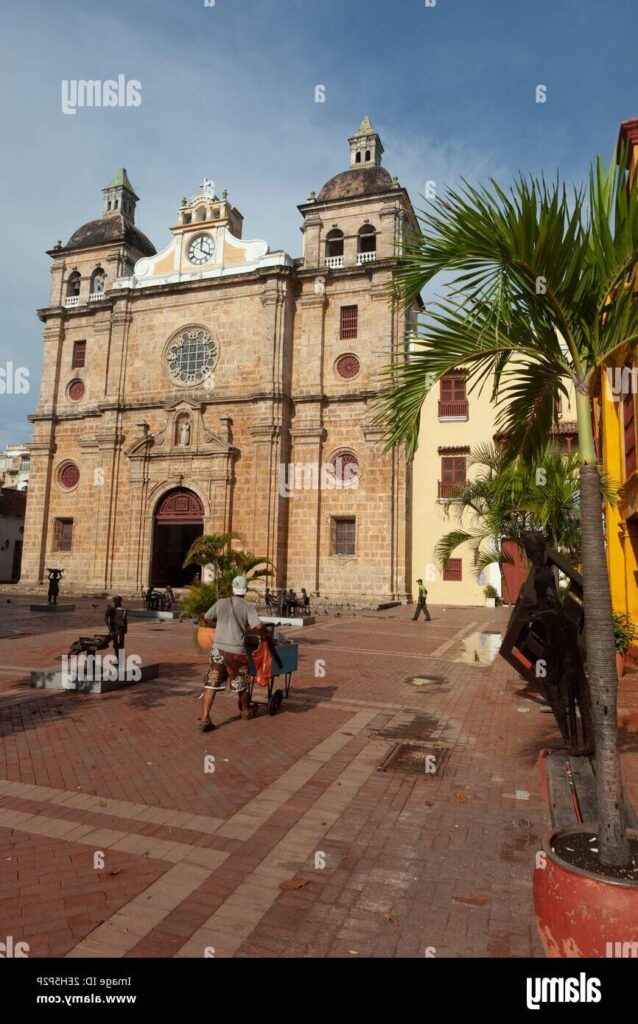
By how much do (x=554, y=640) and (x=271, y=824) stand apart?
2.91 m

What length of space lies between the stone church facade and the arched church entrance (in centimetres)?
11

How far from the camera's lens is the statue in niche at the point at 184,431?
95.0 ft

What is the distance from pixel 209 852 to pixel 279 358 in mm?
25142

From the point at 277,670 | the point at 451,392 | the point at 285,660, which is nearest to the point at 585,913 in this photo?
the point at 277,670

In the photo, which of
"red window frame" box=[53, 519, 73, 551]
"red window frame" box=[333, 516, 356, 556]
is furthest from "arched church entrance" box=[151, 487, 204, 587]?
"red window frame" box=[333, 516, 356, 556]

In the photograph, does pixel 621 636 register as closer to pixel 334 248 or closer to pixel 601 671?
pixel 601 671

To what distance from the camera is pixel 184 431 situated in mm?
29094

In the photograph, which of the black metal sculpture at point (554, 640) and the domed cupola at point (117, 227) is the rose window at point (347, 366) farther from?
the black metal sculpture at point (554, 640)

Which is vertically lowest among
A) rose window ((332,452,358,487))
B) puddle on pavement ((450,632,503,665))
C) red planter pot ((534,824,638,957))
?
puddle on pavement ((450,632,503,665))

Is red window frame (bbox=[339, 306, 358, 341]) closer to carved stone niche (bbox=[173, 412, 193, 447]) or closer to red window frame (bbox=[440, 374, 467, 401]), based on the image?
red window frame (bbox=[440, 374, 467, 401])

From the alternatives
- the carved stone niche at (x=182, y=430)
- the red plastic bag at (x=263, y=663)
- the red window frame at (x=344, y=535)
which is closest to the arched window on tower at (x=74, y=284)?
the carved stone niche at (x=182, y=430)

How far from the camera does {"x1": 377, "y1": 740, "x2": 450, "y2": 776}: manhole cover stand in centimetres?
600
